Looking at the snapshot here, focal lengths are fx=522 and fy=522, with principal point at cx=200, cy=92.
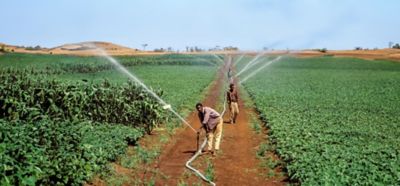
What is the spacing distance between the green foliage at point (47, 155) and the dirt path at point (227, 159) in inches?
73.7

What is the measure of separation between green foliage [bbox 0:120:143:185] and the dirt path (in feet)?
6.14

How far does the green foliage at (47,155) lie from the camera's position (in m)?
9.21

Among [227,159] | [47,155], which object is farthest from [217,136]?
[47,155]

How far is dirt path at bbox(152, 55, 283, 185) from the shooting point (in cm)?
1422

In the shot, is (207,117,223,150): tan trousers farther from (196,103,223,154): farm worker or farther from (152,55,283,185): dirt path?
(152,55,283,185): dirt path

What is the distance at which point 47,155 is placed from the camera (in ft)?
36.0

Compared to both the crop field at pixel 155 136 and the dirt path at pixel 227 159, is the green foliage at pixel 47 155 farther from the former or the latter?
the dirt path at pixel 227 159

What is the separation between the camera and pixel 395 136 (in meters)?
20.9

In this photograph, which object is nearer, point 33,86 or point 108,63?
point 33,86

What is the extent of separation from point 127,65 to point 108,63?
35.7 feet

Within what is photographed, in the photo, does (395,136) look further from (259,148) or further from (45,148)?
(45,148)

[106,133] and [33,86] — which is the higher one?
[33,86]

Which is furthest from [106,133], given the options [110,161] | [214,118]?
[214,118]

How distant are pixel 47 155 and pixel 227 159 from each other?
717 centimetres
